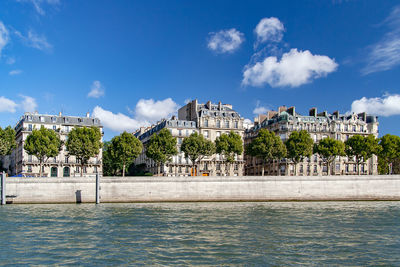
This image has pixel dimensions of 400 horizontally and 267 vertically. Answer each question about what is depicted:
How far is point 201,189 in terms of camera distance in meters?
52.0

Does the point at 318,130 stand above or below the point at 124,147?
above

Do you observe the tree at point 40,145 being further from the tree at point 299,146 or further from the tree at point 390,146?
the tree at point 390,146

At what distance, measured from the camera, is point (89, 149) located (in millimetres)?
59156

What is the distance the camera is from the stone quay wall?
4847 centimetres

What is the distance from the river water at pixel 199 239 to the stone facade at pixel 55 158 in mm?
33243

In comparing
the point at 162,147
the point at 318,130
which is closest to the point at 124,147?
the point at 162,147

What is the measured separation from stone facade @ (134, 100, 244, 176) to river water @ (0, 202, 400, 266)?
3717cm

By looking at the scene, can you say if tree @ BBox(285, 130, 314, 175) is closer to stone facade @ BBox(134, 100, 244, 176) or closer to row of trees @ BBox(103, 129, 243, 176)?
row of trees @ BBox(103, 129, 243, 176)

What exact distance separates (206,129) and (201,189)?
24.2 metres

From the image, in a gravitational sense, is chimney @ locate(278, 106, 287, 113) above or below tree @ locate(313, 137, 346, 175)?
above

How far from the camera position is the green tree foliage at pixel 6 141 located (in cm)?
6369

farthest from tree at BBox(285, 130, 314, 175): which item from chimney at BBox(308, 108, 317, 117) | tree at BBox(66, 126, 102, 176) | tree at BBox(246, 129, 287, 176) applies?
tree at BBox(66, 126, 102, 176)

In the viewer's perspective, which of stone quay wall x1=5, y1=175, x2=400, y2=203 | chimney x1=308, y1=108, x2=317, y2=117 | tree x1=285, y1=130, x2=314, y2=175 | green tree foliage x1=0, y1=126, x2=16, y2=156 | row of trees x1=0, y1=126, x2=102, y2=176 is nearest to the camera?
stone quay wall x1=5, y1=175, x2=400, y2=203

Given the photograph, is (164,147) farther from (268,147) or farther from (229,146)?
(268,147)
